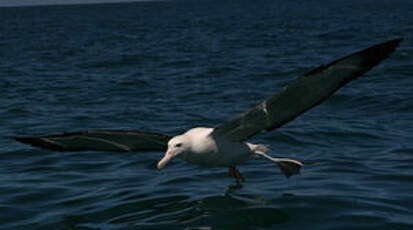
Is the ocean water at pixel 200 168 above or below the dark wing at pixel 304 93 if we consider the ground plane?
below

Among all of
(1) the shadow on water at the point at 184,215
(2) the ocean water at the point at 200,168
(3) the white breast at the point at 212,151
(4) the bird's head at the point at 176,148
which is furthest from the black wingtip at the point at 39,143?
(3) the white breast at the point at 212,151

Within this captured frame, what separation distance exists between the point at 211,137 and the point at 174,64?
18831 millimetres

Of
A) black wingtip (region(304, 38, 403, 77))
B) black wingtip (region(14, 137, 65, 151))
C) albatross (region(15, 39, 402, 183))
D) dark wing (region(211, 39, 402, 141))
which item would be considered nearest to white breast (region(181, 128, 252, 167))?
albatross (region(15, 39, 402, 183))

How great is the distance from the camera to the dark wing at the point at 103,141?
28.3 feet

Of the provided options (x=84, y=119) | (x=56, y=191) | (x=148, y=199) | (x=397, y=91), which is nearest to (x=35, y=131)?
(x=84, y=119)

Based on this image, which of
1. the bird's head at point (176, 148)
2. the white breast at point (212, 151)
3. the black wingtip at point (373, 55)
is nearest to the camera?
the black wingtip at point (373, 55)

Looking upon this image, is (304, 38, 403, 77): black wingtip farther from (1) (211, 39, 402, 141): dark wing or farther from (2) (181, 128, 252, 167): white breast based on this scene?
(2) (181, 128, 252, 167): white breast

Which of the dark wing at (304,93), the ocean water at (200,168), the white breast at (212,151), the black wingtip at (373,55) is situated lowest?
the ocean water at (200,168)

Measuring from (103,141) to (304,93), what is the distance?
2.74 m

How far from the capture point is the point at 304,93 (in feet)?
25.2

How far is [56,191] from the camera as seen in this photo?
380 inches

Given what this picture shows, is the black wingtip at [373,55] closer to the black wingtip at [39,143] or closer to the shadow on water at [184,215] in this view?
the shadow on water at [184,215]

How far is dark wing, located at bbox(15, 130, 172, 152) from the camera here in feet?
28.3

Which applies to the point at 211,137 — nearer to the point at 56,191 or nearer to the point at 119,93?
the point at 56,191
